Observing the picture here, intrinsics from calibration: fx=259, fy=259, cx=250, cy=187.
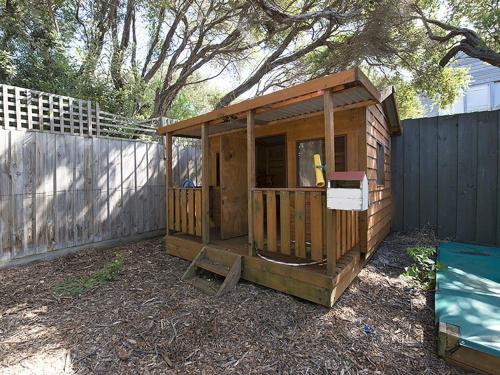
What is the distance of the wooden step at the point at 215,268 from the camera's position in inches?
126

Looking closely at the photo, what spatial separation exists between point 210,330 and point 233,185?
257 centimetres

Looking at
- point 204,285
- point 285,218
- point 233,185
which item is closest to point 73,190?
point 233,185

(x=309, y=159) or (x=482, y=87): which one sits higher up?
(x=482, y=87)

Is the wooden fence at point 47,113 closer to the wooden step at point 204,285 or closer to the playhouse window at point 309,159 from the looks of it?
the wooden step at point 204,285

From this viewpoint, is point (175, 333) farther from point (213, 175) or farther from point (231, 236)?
point (213, 175)

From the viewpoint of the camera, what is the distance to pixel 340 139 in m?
4.05

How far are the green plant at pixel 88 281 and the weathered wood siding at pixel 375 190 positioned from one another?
11.7 ft

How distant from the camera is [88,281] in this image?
11.6 ft

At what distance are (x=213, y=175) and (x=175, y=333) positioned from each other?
145 inches

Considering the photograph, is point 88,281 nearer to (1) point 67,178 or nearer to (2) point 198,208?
(2) point 198,208

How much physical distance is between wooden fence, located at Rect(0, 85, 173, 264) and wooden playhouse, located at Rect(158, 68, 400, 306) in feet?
4.29

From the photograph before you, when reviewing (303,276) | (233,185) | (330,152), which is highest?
(330,152)

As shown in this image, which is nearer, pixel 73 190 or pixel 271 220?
pixel 271 220

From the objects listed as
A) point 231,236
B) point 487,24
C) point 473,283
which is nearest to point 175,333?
point 231,236
